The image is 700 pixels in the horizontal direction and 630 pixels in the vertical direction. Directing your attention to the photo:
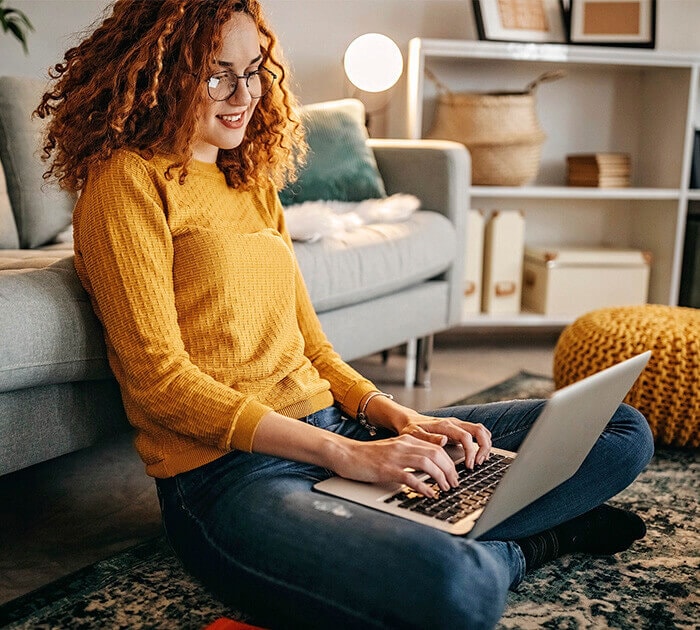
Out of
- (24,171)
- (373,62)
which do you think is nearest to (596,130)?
(373,62)

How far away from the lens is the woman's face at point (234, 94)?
115cm

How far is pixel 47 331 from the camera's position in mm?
1203

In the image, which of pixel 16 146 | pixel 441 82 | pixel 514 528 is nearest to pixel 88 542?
pixel 514 528

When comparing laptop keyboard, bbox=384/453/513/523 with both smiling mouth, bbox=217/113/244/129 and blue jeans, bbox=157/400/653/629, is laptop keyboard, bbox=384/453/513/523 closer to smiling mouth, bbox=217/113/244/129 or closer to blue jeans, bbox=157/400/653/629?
blue jeans, bbox=157/400/653/629

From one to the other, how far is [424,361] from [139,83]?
1445 millimetres

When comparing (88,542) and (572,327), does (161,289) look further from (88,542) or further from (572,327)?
(572,327)

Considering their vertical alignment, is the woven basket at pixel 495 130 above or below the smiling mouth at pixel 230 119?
below

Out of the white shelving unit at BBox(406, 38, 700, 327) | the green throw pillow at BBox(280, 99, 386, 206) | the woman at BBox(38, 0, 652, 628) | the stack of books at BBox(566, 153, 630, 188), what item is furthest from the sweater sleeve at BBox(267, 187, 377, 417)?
the stack of books at BBox(566, 153, 630, 188)

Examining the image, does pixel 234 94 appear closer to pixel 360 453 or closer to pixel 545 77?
pixel 360 453

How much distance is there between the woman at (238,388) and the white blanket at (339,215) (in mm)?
595

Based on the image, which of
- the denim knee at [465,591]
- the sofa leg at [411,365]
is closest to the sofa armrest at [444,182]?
the sofa leg at [411,365]

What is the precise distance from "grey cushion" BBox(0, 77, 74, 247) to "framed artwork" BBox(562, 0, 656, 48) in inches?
70.0

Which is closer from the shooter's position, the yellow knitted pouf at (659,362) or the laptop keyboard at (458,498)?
the laptop keyboard at (458,498)

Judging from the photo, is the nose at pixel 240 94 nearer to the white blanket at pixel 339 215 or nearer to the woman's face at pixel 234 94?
the woman's face at pixel 234 94
